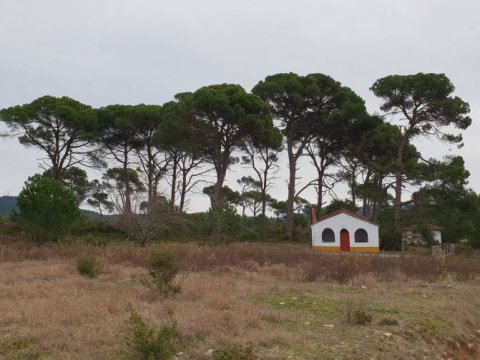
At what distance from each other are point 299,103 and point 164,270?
1059 inches

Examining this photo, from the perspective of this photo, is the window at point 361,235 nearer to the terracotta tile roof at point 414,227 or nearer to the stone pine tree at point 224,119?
the terracotta tile roof at point 414,227

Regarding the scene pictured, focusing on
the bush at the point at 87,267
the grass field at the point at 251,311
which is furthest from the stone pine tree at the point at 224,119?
the bush at the point at 87,267

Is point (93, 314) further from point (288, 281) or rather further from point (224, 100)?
point (224, 100)

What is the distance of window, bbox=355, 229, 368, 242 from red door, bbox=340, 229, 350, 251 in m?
0.58

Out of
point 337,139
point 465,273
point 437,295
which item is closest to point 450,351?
point 437,295

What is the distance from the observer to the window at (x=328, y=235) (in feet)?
101

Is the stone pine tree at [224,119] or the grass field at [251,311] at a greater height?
the stone pine tree at [224,119]

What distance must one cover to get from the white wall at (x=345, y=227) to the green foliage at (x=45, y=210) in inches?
649

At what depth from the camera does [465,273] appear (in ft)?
49.0

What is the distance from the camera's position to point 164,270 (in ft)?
28.7

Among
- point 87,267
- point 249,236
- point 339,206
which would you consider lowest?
point 87,267

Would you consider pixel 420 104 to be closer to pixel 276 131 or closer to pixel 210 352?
pixel 276 131

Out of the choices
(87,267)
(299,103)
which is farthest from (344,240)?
(87,267)

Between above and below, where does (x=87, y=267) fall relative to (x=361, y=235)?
below
